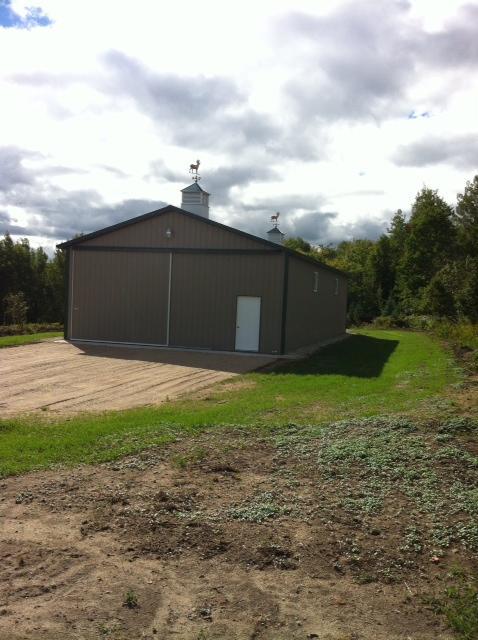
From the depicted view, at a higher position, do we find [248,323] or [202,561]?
[248,323]

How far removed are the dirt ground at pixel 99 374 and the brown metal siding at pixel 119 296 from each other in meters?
1.15

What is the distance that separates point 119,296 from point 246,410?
42.2 ft

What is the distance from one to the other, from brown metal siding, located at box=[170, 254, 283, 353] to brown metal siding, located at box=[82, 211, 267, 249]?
42 cm

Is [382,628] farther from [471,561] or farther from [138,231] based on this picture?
[138,231]

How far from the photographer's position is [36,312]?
48.5 meters

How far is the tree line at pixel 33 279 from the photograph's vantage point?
4638cm

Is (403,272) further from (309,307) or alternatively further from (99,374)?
(99,374)

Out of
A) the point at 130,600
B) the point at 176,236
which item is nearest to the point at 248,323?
the point at 176,236

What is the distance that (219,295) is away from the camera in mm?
20141

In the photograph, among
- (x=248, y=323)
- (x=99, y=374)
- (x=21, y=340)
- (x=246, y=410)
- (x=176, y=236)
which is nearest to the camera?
(x=246, y=410)

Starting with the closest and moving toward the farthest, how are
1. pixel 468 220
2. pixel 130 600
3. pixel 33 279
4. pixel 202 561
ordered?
1. pixel 130 600
2. pixel 202 561
3. pixel 468 220
4. pixel 33 279

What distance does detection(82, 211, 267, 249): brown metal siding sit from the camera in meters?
19.9

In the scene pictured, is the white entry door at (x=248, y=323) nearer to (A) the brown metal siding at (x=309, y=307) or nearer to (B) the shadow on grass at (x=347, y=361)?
(A) the brown metal siding at (x=309, y=307)

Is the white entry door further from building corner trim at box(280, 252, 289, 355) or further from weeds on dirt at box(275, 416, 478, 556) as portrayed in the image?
weeds on dirt at box(275, 416, 478, 556)
